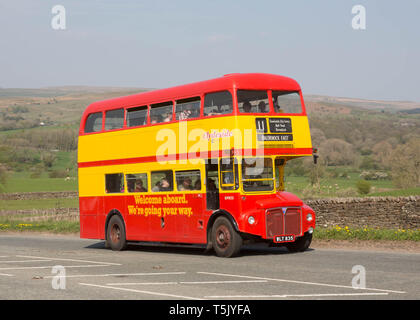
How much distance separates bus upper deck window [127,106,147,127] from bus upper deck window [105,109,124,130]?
1.22 feet

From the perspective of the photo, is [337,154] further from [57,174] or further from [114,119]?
[114,119]

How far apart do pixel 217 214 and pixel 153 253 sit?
10.0 ft

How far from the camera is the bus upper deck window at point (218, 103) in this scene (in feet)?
53.8

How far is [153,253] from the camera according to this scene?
751 inches

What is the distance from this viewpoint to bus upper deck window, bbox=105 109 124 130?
66.5 feet

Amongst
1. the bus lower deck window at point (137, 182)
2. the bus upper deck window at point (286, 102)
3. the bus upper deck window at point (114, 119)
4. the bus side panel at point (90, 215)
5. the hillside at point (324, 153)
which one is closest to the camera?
the bus upper deck window at point (286, 102)

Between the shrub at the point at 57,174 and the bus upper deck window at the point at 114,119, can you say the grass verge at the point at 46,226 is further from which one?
the shrub at the point at 57,174

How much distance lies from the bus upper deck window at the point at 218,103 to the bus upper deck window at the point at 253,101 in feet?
0.88

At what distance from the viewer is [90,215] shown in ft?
72.2

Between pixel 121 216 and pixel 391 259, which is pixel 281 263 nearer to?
pixel 391 259

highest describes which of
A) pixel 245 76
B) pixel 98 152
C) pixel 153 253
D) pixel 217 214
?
pixel 245 76

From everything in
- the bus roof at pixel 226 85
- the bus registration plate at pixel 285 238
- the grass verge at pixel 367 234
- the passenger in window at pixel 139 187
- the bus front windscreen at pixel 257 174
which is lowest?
the grass verge at pixel 367 234

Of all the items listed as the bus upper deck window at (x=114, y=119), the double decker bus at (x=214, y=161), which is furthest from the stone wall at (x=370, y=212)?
the bus upper deck window at (x=114, y=119)
